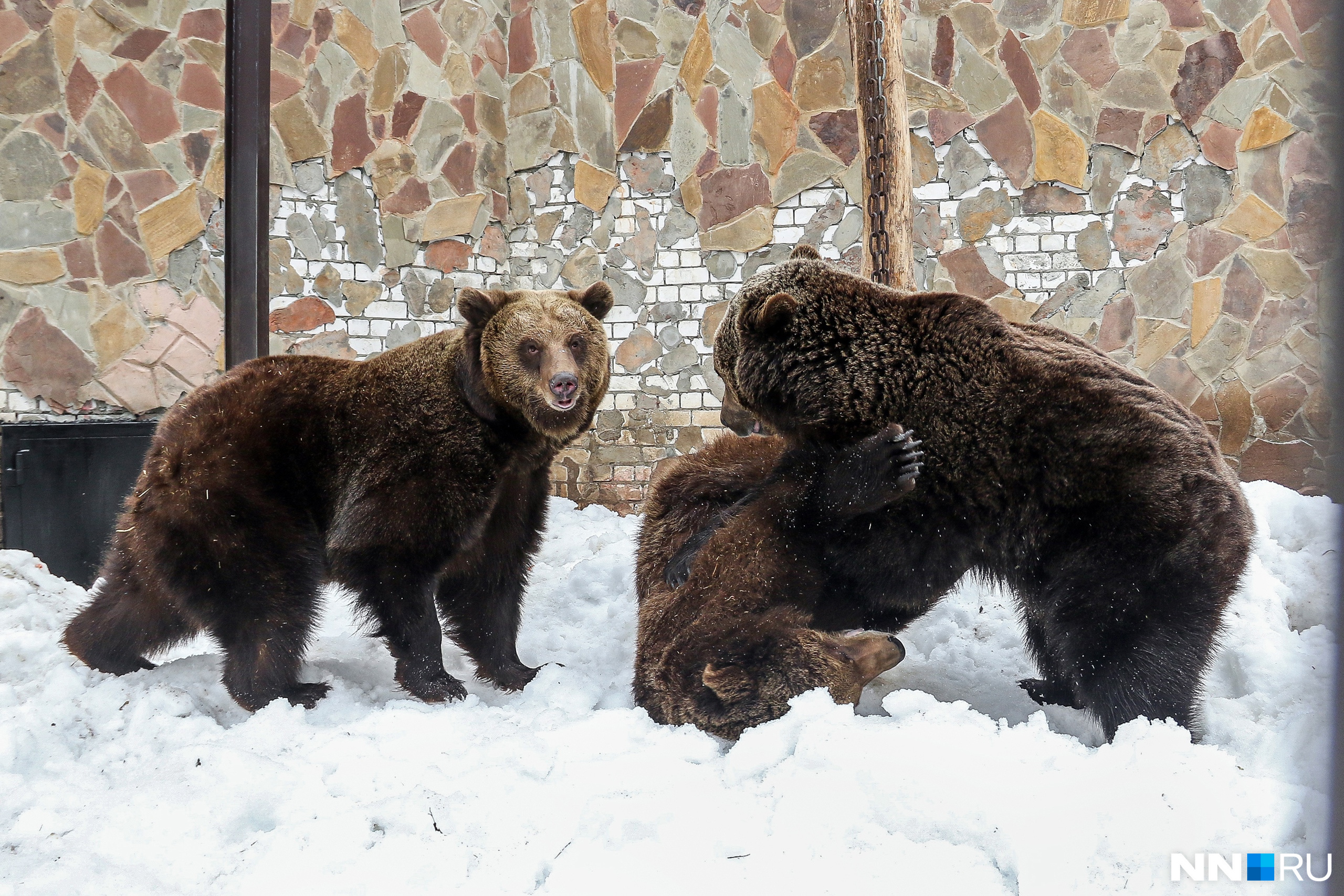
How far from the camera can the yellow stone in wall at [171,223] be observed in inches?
287

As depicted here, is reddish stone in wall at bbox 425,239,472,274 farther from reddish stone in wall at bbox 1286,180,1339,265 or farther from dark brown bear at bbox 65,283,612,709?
reddish stone in wall at bbox 1286,180,1339,265

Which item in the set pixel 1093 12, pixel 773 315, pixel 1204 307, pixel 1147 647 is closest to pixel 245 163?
pixel 773 315

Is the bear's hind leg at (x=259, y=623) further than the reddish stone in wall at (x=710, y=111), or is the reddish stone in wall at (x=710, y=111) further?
the reddish stone in wall at (x=710, y=111)

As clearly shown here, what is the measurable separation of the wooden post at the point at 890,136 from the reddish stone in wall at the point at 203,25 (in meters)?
5.12

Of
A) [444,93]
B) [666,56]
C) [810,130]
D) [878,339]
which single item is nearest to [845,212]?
[810,130]

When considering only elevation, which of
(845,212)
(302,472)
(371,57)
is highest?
(371,57)

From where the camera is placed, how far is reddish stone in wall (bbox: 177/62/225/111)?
739 cm

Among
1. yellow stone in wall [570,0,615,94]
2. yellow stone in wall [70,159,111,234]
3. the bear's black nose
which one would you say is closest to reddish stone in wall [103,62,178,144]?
yellow stone in wall [70,159,111,234]

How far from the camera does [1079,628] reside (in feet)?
9.23

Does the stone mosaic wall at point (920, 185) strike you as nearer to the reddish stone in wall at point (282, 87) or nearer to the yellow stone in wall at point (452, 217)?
the yellow stone in wall at point (452, 217)

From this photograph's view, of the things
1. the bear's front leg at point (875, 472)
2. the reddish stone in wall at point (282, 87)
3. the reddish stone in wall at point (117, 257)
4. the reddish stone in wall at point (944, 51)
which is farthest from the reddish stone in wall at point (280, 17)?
the bear's front leg at point (875, 472)

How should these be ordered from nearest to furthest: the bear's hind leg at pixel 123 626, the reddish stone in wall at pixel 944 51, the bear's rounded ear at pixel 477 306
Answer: the bear's hind leg at pixel 123 626 → the bear's rounded ear at pixel 477 306 → the reddish stone in wall at pixel 944 51

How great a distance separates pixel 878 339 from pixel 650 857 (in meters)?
1.79

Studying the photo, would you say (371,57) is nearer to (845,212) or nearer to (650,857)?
(845,212)
